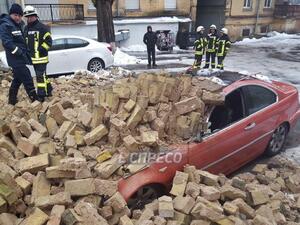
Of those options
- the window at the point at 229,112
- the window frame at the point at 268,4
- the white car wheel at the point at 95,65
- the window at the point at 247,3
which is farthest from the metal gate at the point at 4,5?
the window frame at the point at 268,4

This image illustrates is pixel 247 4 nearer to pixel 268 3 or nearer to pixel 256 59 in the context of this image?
pixel 268 3

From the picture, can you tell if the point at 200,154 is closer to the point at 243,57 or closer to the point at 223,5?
the point at 243,57

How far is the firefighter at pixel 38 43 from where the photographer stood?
20.5ft

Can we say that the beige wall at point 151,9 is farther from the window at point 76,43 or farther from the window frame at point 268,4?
the window at point 76,43

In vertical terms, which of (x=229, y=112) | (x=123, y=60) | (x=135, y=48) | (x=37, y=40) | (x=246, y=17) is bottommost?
(x=135, y=48)

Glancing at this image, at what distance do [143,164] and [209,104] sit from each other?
1.42 m

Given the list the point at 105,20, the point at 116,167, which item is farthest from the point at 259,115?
the point at 105,20

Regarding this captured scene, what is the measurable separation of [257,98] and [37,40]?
3836mm

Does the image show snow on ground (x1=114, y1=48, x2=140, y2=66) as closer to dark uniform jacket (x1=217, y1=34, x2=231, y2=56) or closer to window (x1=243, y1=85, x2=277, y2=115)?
dark uniform jacket (x1=217, y1=34, x2=231, y2=56)

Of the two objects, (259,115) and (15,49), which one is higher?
(15,49)

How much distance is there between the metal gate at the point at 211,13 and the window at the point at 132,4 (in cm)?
639

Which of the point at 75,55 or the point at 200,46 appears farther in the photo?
the point at 200,46

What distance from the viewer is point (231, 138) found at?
5090 millimetres

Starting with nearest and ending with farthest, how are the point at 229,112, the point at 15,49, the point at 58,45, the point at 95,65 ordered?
the point at 229,112, the point at 15,49, the point at 58,45, the point at 95,65
